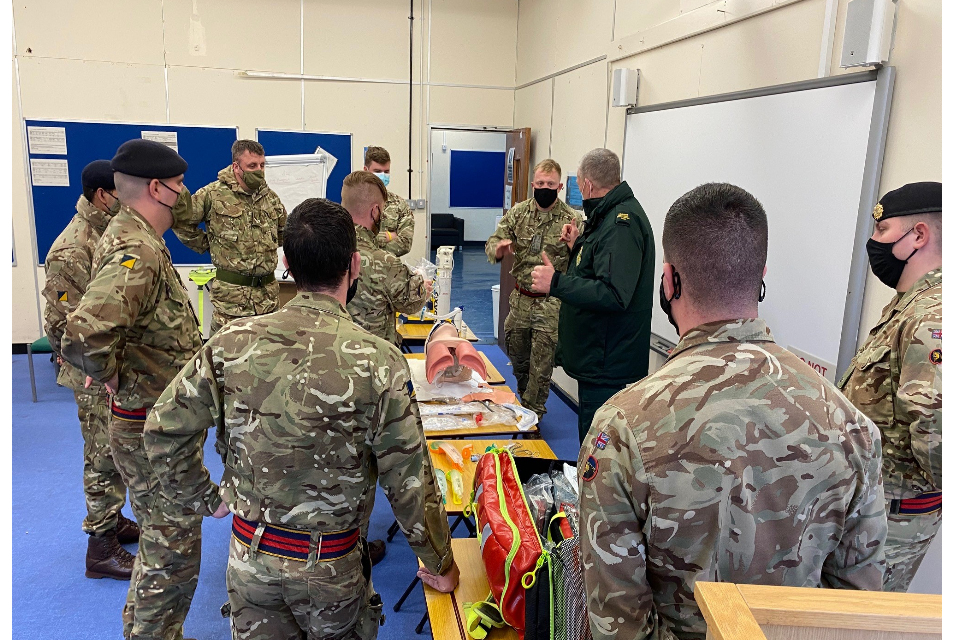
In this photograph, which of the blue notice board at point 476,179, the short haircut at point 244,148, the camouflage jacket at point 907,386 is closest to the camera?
the camouflage jacket at point 907,386

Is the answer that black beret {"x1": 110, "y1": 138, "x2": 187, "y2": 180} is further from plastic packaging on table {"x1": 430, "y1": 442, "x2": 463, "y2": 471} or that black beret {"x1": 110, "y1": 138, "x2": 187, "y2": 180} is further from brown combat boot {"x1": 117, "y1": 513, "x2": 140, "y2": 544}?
brown combat boot {"x1": 117, "y1": 513, "x2": 140, "y2": 544}

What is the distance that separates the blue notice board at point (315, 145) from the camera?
6504mm

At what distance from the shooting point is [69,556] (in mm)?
3115

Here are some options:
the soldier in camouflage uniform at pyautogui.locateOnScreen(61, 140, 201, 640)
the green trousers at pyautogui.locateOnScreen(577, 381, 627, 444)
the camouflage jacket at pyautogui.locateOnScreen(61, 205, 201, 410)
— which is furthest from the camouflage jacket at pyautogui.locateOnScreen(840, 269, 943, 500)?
the camouflage jacket at pyautogui.locateOnScreen(61, 205, 201, 410)

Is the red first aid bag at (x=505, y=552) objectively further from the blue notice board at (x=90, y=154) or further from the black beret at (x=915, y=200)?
the blue notice board at (x=90, y=154)

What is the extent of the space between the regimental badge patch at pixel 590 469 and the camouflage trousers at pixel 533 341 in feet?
11.0

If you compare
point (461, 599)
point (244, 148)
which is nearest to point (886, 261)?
point (461, 599)

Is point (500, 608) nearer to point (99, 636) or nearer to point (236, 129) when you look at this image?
point (99, 636)

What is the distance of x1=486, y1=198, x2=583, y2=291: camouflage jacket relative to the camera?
14.7 feet

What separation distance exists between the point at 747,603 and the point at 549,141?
5.79 meters

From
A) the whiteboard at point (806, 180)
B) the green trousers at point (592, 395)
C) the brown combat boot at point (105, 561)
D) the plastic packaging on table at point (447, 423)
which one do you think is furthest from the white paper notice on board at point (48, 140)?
the whiteboard at point (806, 180)

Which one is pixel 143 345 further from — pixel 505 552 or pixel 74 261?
pixel 505 552

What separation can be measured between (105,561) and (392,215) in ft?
12.4

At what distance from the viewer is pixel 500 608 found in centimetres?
179
